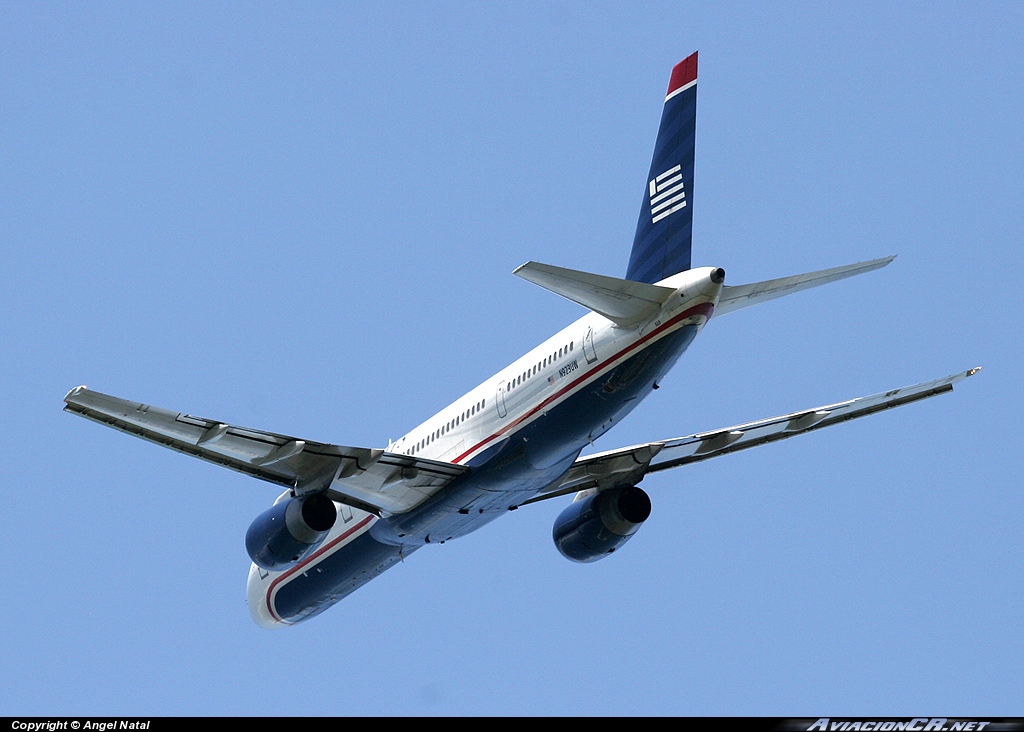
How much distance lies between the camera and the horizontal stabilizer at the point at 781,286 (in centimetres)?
2914

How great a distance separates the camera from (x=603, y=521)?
3878 cm

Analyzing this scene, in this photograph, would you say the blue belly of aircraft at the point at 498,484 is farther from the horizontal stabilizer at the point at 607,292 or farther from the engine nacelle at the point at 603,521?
the engine nacelle at the point at 603,521

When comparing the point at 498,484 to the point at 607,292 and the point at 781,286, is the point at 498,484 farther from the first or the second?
the point at 781,286

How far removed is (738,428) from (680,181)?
6892 millimetres

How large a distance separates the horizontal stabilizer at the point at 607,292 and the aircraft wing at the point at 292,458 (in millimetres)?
5737

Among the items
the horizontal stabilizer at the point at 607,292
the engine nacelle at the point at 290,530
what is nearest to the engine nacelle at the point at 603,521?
the engine nacelle at the point at 290,530

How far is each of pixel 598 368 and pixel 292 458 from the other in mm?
6790

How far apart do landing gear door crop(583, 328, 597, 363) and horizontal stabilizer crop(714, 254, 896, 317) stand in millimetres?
2577

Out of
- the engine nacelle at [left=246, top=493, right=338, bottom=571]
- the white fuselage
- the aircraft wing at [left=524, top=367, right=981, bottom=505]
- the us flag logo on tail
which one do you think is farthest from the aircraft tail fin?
the engine nacelle at [left=246, top=493, right=338, bottom=571]

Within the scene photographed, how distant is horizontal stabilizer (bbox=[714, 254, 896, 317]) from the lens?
29141 mm

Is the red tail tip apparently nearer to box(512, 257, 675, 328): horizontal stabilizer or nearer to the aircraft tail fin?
the aircraft tail fin

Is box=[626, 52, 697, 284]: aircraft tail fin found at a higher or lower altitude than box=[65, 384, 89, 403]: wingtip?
Result: higher
